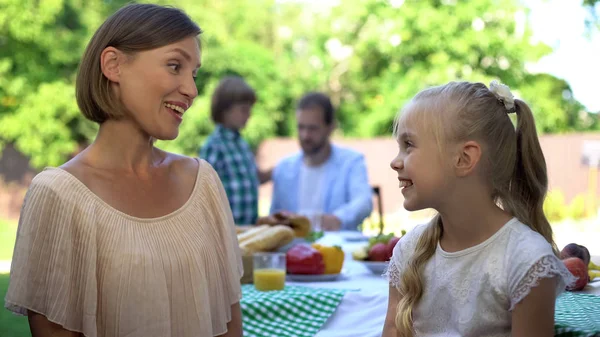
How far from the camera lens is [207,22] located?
68.0 feet

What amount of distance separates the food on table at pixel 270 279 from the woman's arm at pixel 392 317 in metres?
0.77

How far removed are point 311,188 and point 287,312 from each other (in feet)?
10.5

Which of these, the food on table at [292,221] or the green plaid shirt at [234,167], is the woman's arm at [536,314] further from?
the green plaid shirt at [234,167]

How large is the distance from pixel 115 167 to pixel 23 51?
57.4 ft

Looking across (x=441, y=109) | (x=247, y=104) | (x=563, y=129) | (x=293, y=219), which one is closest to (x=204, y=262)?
(x=441, y=109)

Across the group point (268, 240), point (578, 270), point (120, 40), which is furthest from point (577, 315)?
point (268, 240)

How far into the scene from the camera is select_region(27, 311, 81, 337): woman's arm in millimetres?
1901

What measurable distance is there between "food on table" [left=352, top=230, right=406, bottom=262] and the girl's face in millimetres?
1149

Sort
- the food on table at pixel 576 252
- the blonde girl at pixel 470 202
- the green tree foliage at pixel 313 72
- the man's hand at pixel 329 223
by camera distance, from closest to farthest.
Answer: the blonde girl at pixel 470 202 → the food on table at pixel 576 252 → the man's hand at pixel 329 223 → the green tree foliage at pixel 313 72

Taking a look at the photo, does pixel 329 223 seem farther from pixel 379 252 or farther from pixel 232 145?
pixel 379 252

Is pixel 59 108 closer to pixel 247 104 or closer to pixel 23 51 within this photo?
pixel 23 51

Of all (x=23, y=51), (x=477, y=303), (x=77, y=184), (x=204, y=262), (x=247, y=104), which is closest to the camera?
(x=477, y=303)

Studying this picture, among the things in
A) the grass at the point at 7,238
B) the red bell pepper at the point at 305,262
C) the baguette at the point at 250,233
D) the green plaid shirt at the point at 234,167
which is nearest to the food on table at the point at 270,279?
the red bell pepper at the point at 305,262

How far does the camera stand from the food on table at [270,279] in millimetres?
2750
